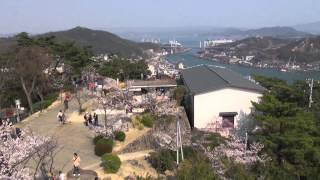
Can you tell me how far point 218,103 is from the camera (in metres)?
23.9

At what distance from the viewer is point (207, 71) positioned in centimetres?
3181

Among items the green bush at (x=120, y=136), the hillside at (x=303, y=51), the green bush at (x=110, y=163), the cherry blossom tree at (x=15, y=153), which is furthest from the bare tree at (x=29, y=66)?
the hillside at (x=303, y=51)

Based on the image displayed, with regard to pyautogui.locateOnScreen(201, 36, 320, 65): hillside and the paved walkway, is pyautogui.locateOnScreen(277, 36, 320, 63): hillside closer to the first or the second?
pyautogui.locateOnScreen(201, 36, 320, 65): hillside

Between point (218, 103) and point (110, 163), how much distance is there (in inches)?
347

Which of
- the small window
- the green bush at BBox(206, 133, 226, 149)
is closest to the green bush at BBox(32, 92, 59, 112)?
the small window

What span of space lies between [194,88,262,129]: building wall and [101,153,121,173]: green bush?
771 centimetres

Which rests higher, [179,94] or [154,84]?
[179,94]

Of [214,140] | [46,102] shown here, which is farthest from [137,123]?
[46,102]

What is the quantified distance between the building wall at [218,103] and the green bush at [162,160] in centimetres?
546

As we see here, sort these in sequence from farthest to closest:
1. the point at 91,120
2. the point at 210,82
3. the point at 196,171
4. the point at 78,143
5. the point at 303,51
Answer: the point at 303,51 < the point at 210,82 < the point at 91,120 < the point at 78,143 < the point at 196,171

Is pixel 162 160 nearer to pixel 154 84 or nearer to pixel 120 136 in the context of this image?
pixel 120 136

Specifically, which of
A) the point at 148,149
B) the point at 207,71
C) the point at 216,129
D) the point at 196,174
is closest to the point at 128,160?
the point at 148,149

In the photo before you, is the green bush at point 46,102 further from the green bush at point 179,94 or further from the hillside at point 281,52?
the hillside at point 281,52

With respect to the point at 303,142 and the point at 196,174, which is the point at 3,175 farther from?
the point at 303,142
